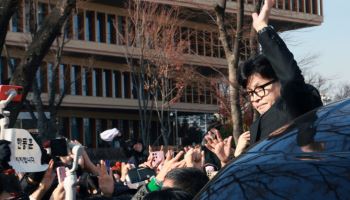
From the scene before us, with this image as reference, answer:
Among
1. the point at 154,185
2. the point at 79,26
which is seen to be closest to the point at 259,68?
the point at 154,185

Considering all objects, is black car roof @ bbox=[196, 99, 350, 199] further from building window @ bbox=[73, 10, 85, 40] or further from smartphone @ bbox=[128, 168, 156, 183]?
building window @ bbox=[73, 10, 85, 40]

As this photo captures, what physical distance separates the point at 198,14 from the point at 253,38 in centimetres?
2796

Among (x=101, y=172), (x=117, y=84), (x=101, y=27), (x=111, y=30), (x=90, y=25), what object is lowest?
(x=117, y=84)

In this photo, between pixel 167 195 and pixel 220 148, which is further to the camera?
pixel 220 148

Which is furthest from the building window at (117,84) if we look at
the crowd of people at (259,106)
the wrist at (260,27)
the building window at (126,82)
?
the wrist at (260,27)

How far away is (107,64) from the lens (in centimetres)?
4541

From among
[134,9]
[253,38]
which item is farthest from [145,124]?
[253,38]

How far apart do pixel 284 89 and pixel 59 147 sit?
2.06 meters

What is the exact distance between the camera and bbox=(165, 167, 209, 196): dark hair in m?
3.38

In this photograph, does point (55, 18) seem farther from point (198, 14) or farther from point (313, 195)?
point (198, 14)

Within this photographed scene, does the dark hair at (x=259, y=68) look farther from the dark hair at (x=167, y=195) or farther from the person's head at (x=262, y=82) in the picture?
the dark hair at (x=167, y=195)

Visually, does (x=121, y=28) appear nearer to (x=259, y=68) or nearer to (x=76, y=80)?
(x=76, y=80)

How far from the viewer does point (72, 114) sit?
147 feet

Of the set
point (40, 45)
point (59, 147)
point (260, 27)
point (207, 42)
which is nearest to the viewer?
point (260, 27)
